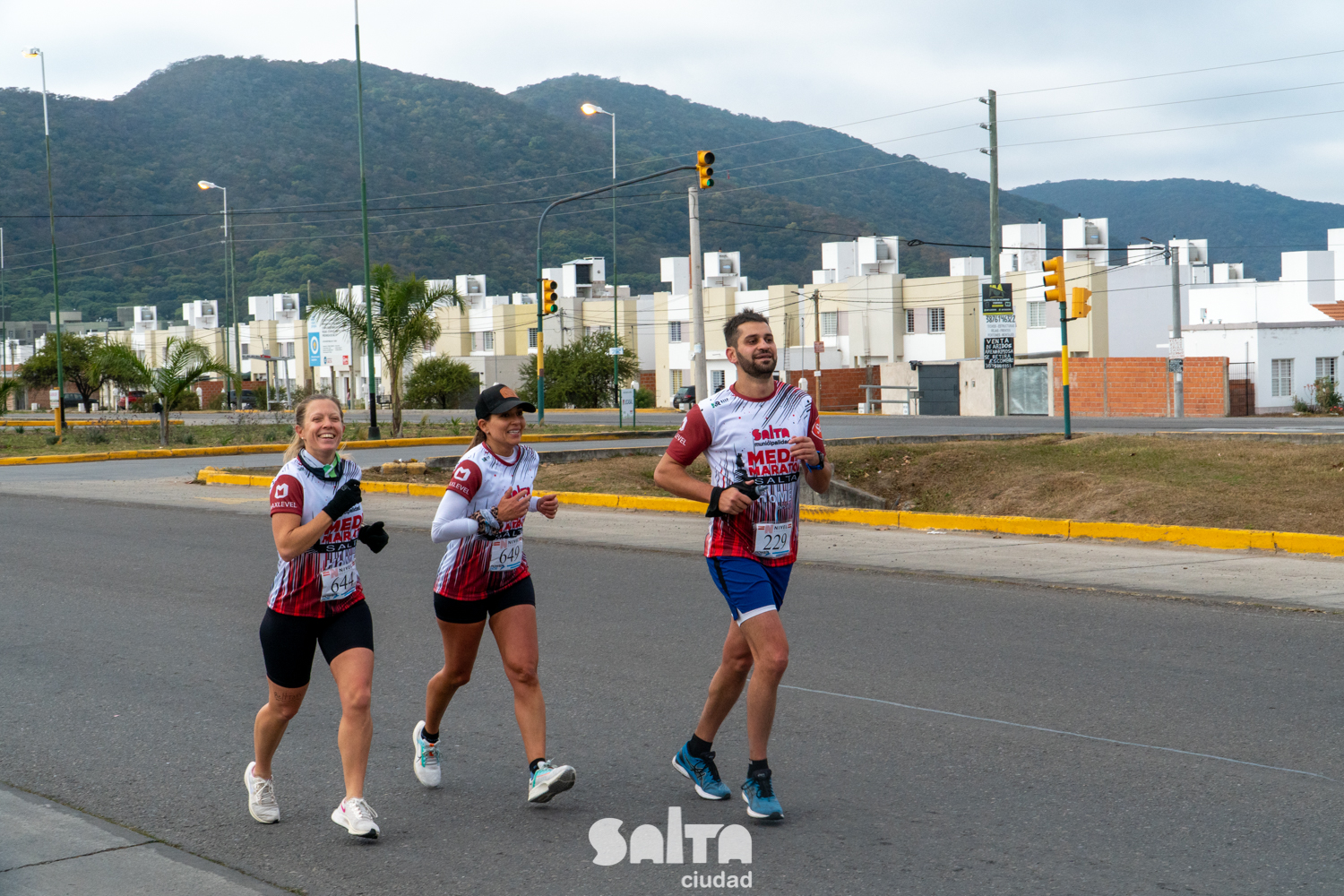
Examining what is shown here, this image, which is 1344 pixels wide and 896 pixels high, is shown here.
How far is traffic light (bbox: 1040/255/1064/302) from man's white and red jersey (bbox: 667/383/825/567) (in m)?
19.3

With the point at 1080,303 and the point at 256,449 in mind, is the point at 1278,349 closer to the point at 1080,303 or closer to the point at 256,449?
the point at 1080,303

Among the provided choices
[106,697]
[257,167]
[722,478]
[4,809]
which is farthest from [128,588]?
[257,167]

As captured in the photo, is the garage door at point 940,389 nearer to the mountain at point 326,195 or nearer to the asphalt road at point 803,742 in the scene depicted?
the asphalt road at point 803,742

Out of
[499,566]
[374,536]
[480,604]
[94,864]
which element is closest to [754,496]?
[499,566]

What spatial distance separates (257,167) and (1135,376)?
12215 centimetres

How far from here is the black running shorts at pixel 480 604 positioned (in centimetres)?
522

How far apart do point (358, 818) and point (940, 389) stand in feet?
168

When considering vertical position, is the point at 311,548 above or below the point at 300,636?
above

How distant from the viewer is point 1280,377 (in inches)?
1929

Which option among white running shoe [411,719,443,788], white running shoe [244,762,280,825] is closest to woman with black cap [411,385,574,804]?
white running shoe [411,719,443,788]

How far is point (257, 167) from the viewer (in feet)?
486

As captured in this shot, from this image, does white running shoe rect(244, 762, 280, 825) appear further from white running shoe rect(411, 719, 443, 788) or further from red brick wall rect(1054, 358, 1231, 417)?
red brick wall rect(1054, 358, 1231, 417)

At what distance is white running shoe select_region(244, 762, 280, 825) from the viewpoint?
5.06 meters

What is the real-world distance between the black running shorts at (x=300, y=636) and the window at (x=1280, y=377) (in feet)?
163
